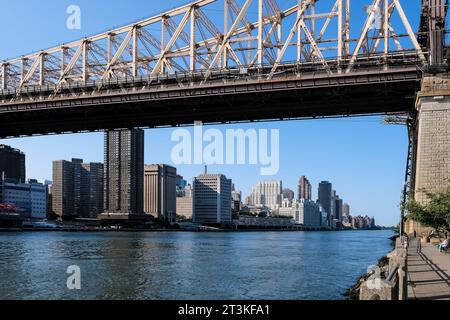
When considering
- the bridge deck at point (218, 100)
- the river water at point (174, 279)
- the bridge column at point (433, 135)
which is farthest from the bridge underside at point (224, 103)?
the river water at point (174, 279)

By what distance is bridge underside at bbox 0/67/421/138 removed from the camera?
146ft

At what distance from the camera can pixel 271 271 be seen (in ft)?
107

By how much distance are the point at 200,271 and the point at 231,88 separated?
2068 centimetres

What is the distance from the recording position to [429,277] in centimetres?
1614

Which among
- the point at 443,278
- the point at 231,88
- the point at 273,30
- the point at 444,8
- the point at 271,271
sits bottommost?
the point at 271,271

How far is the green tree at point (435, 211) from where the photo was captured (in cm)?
2384

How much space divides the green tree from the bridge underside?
640 inches

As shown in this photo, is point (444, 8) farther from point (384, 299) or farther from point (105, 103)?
point (384, 299)

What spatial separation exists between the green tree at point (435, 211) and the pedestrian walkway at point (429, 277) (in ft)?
6.36

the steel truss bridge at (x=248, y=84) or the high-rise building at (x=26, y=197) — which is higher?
the steel truss bridge at (x=248, y=84)

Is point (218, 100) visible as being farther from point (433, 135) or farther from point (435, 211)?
point (435, 211)

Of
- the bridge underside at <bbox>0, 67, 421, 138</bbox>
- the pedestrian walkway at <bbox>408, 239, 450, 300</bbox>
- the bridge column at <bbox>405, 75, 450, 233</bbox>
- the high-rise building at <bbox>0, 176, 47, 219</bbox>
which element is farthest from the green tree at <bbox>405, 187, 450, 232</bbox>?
the high-rise building at <bbox>0, 176, 47, 219</bbox>

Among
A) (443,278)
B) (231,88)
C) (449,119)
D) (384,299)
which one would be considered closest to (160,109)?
(231,88)

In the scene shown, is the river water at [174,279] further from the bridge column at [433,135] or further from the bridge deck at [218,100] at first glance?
the bridge deck at [218,100]
